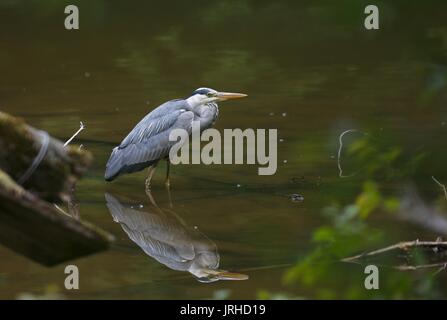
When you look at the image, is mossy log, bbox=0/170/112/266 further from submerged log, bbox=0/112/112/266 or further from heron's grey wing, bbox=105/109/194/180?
heron's grey wing, bbox=105/109/194/180

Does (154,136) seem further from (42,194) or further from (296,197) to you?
(42,194)

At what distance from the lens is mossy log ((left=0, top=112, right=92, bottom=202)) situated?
10.2ft

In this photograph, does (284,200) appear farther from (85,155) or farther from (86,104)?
(85,155)

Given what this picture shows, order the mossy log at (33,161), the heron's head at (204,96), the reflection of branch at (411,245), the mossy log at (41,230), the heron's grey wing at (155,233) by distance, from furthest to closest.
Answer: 1. the heron's head at (204,96)
2. the heron's grey wing at (155,233)
3. the reflection of branch at (411,245)
4. the mossy log at (33,161)
5. the mossy log at (41,230)

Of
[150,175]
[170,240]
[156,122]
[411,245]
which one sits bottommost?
[411,245]

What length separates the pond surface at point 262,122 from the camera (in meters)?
4.92

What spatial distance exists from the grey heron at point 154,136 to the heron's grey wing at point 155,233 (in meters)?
0.41

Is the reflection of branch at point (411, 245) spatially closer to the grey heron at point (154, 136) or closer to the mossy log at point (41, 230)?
the grey heron at point (154, 136)

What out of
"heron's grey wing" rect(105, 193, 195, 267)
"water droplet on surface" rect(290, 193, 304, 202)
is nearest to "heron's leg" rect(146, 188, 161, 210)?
"heron's grey wing" rect(105, 193, 195, 267)

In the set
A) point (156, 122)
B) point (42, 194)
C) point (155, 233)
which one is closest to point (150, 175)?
point (156, 122)

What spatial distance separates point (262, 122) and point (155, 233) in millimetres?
3110

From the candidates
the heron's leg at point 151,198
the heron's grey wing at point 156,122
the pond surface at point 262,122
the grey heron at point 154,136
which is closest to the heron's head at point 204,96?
the grey heron at point 154,136

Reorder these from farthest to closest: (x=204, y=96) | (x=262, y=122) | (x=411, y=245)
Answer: (x=262, y=122)
(x=204, y=96)
(x=411, y=245)

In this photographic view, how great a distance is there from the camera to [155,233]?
8.24 m
